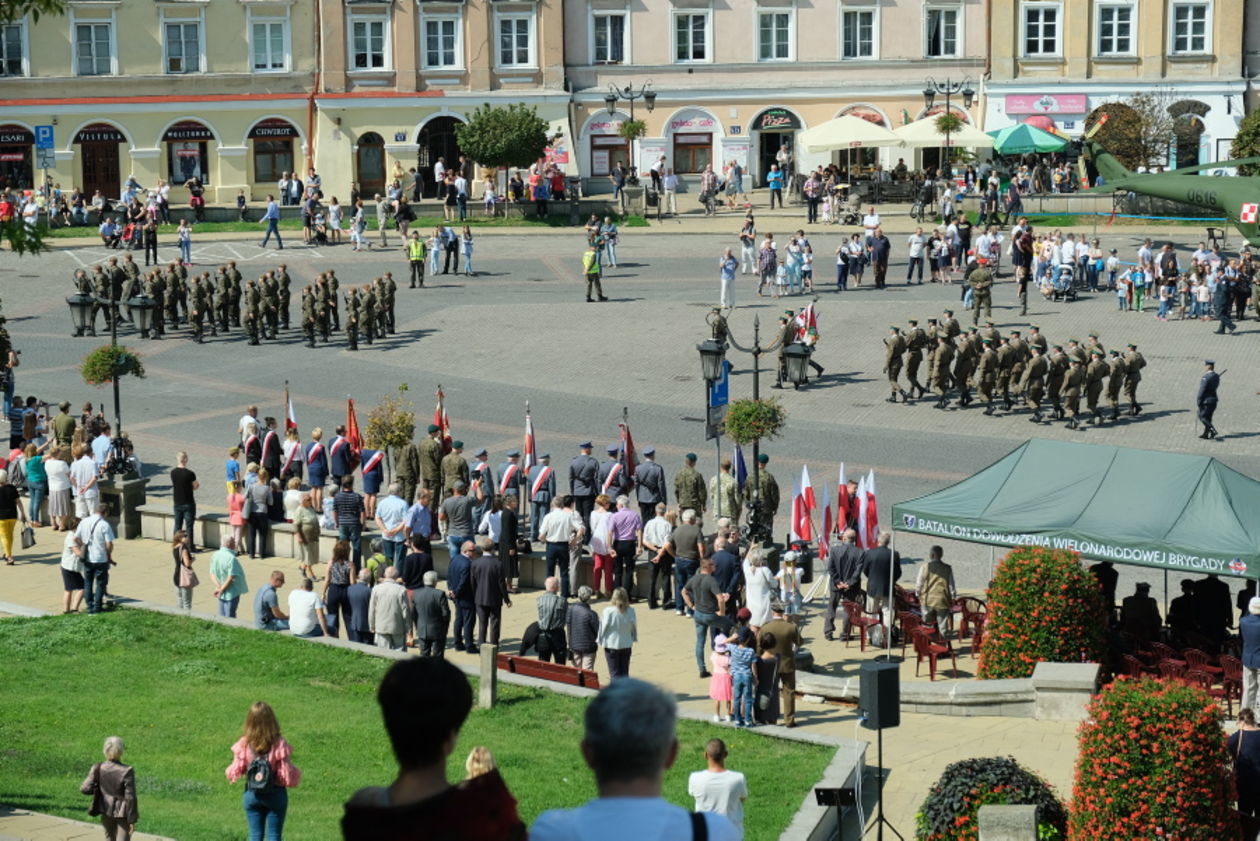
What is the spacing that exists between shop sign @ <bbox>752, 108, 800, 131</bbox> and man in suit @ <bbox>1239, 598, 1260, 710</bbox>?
49.7 metres

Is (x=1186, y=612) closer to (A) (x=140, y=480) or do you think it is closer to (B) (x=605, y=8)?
(A) (x=140, y=480)

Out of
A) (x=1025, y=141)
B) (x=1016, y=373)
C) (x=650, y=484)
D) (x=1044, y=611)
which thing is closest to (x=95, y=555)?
(x=650, y=484)

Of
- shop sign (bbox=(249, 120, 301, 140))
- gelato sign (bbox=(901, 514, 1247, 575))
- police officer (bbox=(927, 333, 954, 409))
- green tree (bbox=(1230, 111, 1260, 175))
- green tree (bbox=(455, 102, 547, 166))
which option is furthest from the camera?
shop sign (bbox=(249, 120, 301, 140))

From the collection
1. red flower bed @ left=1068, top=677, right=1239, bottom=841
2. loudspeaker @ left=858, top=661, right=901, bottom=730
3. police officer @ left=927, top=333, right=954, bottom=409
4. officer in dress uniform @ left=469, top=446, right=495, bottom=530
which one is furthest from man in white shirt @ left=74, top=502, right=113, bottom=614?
police officer @ left=927, top=333, right=954, bottom=409

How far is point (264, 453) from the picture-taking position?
95.6 feet

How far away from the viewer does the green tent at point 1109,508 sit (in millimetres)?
19391

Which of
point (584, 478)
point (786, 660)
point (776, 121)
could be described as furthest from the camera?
point (776, 121)

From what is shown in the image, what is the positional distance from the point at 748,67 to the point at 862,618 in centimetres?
4712

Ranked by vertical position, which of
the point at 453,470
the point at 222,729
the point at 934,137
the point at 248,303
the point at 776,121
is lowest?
the point at 222,729

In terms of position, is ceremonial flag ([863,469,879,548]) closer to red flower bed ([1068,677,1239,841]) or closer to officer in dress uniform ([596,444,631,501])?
officer in dress uniform ([596,444,631,501])

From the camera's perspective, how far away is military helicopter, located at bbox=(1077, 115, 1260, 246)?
4641 centimetres

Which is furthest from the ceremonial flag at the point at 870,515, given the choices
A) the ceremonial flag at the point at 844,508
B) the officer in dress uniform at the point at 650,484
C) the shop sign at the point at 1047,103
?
the shop sign at the point at 1047,103

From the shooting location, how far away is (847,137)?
57.3m

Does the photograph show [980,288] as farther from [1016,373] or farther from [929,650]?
[929,650]
